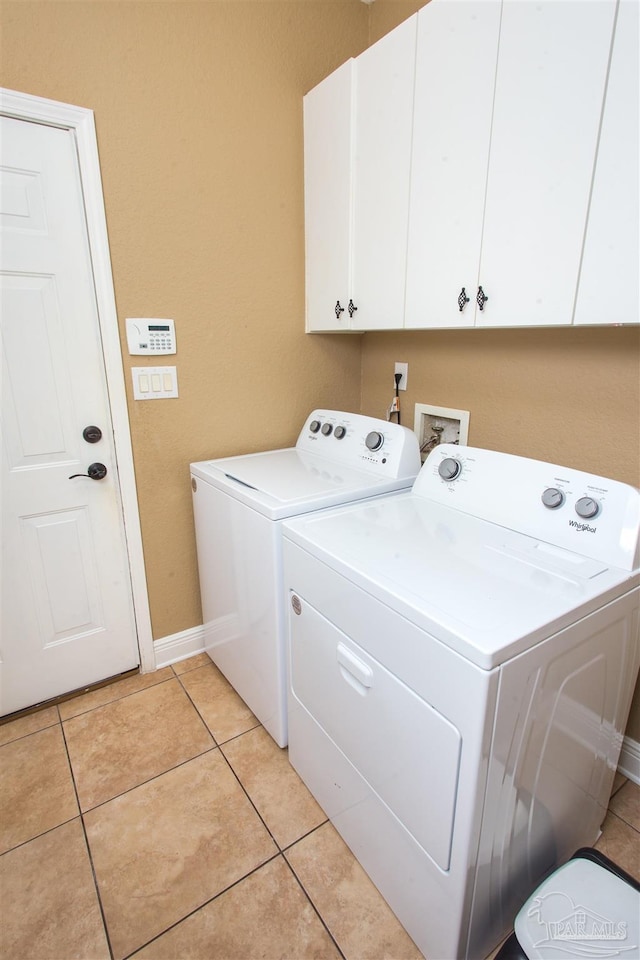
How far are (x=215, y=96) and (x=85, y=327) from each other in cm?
95

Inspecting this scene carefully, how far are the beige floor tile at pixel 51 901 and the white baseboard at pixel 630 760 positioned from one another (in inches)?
60.0

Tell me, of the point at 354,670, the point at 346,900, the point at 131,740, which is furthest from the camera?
the point at 131,740

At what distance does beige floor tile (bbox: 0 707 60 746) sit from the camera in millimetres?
1709

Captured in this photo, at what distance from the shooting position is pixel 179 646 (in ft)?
6.88

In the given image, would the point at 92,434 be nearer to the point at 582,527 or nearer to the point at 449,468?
the point at 449,468

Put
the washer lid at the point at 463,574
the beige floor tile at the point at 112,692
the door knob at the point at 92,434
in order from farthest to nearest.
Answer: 1. the beige floor tile at the point at 112,692
2. the door knob at the point at 92,434
3. the washer lid at the point at 463,574

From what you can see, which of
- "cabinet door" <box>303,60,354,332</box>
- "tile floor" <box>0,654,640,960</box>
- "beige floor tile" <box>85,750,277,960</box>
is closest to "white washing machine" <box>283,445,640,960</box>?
"tile floor" <box>0,654,640,960</box>

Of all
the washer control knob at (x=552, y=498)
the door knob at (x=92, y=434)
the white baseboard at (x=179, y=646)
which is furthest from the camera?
the white baseboard at (x=179, y=646)

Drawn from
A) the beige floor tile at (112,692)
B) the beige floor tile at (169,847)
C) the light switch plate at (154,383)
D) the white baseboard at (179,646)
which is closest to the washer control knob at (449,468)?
the light switch plate at (154,383)

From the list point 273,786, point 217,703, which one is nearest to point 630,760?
point 273,786

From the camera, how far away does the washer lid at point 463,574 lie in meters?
0.85

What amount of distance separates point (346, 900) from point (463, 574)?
35.3 inches

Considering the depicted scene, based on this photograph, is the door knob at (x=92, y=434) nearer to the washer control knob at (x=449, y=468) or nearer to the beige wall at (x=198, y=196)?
the beige wall at (x=198, y=196)

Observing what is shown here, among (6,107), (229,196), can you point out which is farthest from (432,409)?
(6,107)
